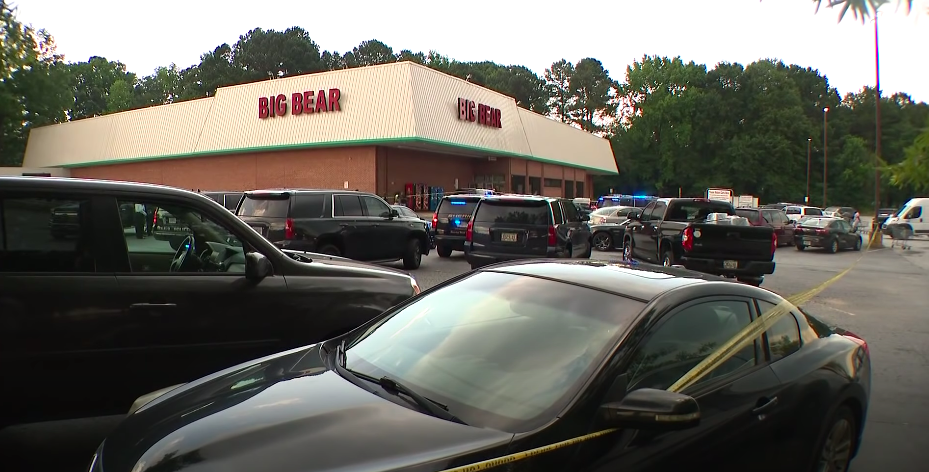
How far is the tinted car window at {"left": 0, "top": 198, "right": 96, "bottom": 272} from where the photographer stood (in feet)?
12.3

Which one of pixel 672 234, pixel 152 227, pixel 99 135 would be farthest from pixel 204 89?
pixel 152 227

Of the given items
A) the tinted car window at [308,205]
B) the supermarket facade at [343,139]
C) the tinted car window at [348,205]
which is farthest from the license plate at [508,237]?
the supermarket facade at [343,139]

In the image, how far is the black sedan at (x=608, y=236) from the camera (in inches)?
840

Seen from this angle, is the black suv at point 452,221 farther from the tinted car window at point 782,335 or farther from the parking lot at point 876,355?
the tinted car window at point 782,335

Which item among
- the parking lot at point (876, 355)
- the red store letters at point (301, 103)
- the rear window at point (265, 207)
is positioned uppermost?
the red store letters at point (301, 103)

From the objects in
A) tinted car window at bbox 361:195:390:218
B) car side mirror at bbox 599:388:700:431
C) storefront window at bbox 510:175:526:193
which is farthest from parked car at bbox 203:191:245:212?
storefront window at bbox 510:175:526:193

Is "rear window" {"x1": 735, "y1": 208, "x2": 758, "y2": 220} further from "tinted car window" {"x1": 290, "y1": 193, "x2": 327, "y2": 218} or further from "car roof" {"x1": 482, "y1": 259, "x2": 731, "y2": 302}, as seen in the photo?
"car roof" {"x1": 482, "y1": 259, "x2": 731, "y2": 302}

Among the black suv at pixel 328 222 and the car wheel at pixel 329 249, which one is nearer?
the black suv at pixel 328 222

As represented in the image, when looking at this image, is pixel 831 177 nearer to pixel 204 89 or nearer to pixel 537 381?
pixel 204 89

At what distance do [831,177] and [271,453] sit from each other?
80575mm

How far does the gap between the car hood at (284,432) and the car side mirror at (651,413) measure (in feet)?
1.40

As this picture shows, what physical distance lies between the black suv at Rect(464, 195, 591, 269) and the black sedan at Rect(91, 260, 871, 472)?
28.1 feet

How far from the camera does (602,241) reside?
2173 centimetres

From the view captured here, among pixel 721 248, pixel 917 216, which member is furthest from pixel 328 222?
pixel 917 216
